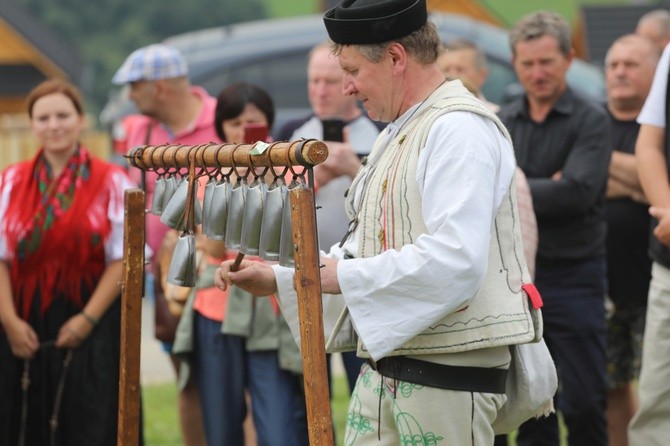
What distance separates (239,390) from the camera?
18.0ft

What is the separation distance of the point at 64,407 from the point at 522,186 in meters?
2.31

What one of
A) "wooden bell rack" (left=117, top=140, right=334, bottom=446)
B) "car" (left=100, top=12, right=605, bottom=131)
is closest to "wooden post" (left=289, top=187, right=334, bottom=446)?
"wooden bell rack" (left=117, top=140, right=334, bottom=446)

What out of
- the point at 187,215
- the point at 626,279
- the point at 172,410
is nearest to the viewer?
the point at 187,215

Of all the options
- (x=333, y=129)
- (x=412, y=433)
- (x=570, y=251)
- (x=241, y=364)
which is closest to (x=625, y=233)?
(x=570, y=251)

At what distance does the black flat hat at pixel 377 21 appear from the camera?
3.55 m

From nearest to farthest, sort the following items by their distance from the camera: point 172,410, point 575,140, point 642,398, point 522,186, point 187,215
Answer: point 187,215, point 522,186, point 642,398, point 575,140, point 172,410

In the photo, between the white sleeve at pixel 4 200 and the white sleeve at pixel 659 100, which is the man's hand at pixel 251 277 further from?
the white sleeve at pixel 4 200

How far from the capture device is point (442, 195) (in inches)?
135

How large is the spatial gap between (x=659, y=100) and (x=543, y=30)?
81 centimetres

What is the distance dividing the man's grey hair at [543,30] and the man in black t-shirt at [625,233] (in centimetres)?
56

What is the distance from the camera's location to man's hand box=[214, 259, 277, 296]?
375 cm

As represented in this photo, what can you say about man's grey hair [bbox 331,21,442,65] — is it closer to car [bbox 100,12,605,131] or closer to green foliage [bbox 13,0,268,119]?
car [bbox 100,12,605,131]

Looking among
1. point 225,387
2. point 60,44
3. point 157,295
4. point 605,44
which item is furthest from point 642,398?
point 60,44

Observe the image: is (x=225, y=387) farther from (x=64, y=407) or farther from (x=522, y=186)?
(x=522, y=186)
